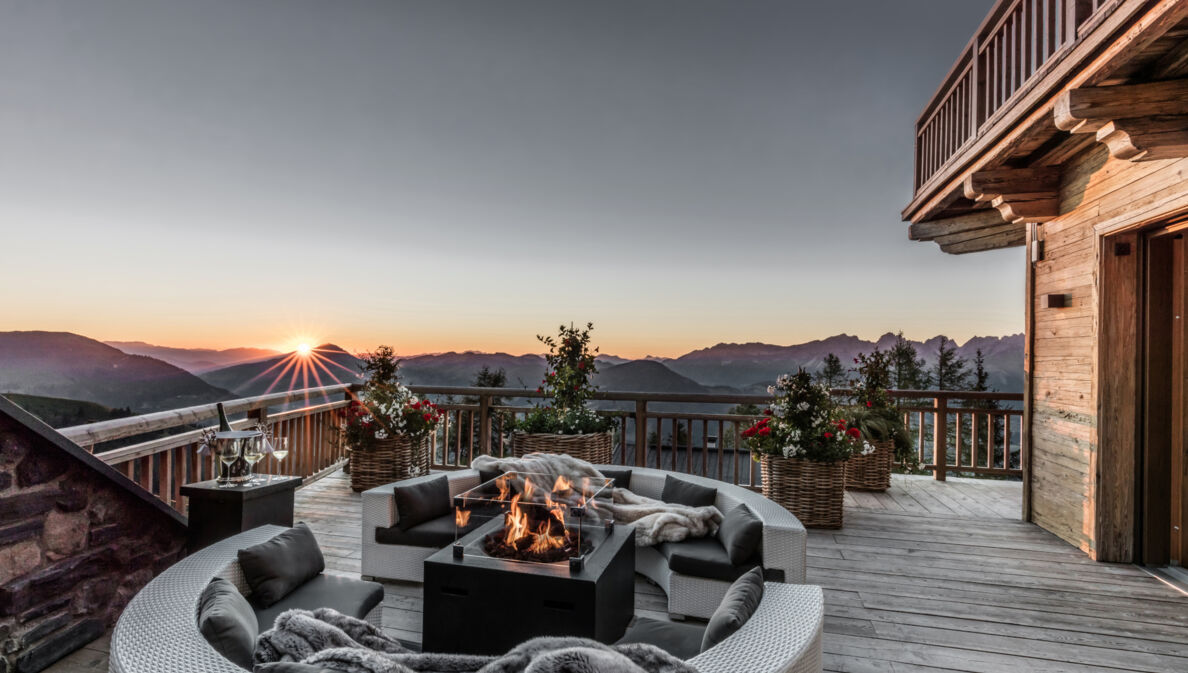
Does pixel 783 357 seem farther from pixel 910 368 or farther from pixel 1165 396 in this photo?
pixel 1165 396

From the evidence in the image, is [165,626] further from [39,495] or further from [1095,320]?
[1095,320]

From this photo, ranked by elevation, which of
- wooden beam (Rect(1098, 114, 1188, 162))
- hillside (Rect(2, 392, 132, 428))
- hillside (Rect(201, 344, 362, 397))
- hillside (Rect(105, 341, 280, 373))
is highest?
wooden beam (Rect(1098, 114, 1188, 162))

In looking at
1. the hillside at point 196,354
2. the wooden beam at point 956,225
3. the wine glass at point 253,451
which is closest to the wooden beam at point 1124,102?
the wooden beam at point 956,225

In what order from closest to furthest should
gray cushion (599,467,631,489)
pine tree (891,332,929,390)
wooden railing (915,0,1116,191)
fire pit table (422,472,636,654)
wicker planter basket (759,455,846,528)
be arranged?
fire pit table (422,472,636,654) < wooden railing (915,0,1116,191) < gray cushion (599,467,631,489) < wicker planter basket (759,455,846,528) < pine tree (891,332,929,390)

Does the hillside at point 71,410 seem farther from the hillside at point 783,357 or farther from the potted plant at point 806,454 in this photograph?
the hillside at point 783,357

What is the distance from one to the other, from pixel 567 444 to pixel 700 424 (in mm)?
1361

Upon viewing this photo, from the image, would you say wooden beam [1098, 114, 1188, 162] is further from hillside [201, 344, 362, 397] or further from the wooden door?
hillside [201, 344, 362, 397]

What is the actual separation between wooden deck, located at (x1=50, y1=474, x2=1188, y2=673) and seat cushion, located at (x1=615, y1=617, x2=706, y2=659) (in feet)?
2.77

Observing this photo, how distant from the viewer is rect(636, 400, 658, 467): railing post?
561cm

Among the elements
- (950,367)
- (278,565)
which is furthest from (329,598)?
(950,367)

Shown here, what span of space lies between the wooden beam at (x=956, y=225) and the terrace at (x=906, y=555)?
5.27 feet

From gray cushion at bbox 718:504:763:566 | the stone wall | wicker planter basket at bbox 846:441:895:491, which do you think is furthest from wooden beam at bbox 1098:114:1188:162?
the stone wall

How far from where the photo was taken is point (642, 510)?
333cm

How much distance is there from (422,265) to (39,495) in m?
5.06
